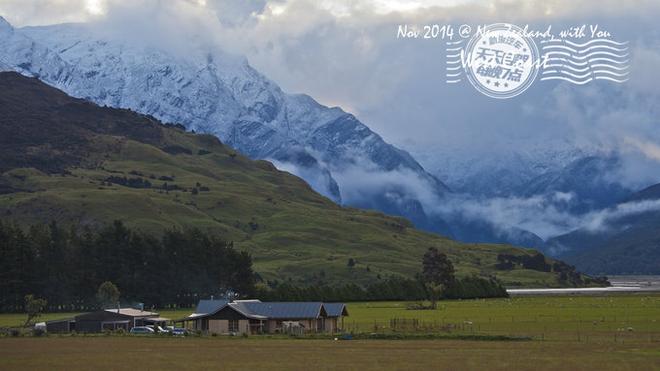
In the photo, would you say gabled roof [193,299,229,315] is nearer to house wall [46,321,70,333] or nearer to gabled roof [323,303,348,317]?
gabled roof [323,303,348,317]

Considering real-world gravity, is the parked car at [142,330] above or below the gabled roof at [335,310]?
below

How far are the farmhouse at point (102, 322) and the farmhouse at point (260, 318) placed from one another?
904cm

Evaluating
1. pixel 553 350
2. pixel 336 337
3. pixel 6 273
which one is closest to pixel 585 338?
pixel 553 350

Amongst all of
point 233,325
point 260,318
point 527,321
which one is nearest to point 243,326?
point 233,325

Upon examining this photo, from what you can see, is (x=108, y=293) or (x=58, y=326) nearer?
(x=58, y=326)

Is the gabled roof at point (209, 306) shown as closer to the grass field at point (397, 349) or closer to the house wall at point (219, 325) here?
the house wall at point (219, 325)

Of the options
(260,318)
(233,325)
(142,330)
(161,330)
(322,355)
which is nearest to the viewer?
(322,355)

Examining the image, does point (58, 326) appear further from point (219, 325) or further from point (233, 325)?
point (233, 325)

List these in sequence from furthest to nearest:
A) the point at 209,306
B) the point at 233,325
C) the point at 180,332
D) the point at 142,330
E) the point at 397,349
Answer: the point at 209,306, the point at 233,325, the point at 142,330, the point at 180,332, the point at 397,349

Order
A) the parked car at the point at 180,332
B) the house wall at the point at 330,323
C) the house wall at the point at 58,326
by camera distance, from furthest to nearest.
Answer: the house wall at the point at 330,323, the house wall at the point at 58,326, the parked car at the point at 180,332

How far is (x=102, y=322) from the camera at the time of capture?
14125 centimetres

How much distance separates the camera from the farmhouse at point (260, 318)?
136 m

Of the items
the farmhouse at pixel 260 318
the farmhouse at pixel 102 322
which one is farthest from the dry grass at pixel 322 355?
the farmhouse at pixel 102 322

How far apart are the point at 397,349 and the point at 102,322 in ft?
186
